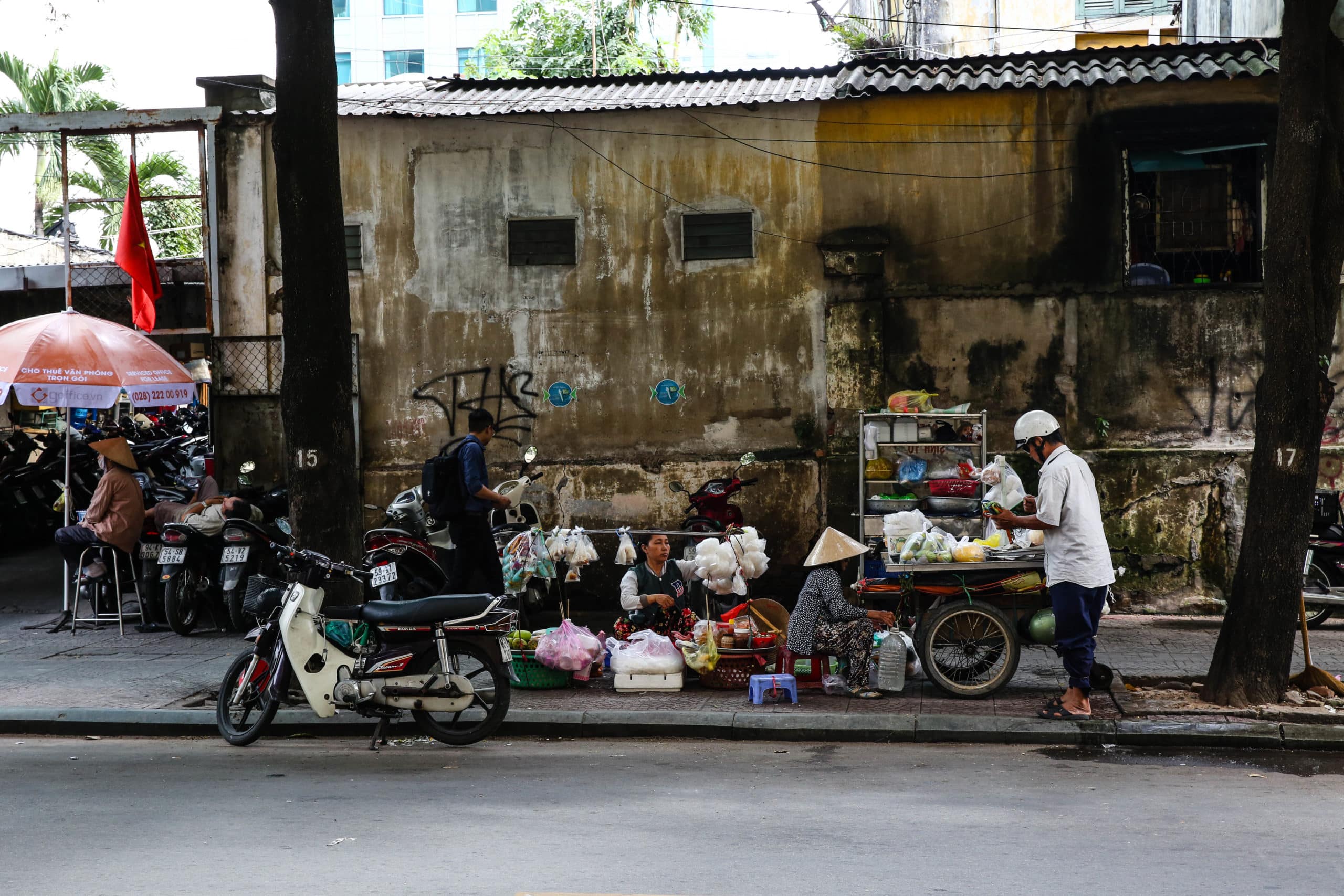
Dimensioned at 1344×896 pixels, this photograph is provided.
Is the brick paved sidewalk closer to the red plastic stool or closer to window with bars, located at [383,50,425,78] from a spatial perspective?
the red plastic stool

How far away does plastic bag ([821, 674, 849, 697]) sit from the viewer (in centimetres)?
870

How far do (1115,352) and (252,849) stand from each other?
31.6ft

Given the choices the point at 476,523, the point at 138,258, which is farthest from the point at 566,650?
the point at 138,258

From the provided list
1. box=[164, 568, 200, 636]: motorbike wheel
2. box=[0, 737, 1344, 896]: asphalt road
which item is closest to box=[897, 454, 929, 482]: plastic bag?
box=[0, 737, 1344, 896]: asphalt road

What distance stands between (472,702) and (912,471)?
18.3 ft

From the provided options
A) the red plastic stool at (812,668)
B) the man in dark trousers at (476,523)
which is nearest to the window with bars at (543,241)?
the man in dark trousers at (476,523)

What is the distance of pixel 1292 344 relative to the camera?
8148 mm

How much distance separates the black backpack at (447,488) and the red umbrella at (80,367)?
11.3ft

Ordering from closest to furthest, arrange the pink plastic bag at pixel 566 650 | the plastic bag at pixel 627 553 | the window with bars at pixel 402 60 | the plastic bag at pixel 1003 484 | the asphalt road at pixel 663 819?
the asphalt road at pixel 663 819, the pink plastic bag at pixel 566 650, the plastic bag at pixel 627 553, the plastic bag at pixel 1003 484, the window with bars at pixel 402 60

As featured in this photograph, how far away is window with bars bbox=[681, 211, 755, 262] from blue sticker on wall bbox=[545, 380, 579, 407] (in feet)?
6.01

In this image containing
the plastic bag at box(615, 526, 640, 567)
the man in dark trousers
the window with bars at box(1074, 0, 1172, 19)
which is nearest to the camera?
the plastic bag at box(615, 526, 640, 567)

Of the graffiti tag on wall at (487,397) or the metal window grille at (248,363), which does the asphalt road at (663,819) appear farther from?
the metal window grille at (248,363)

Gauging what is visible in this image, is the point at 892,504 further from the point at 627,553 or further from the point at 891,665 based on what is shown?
the point at 891,665

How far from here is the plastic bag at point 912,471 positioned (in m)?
11.7
